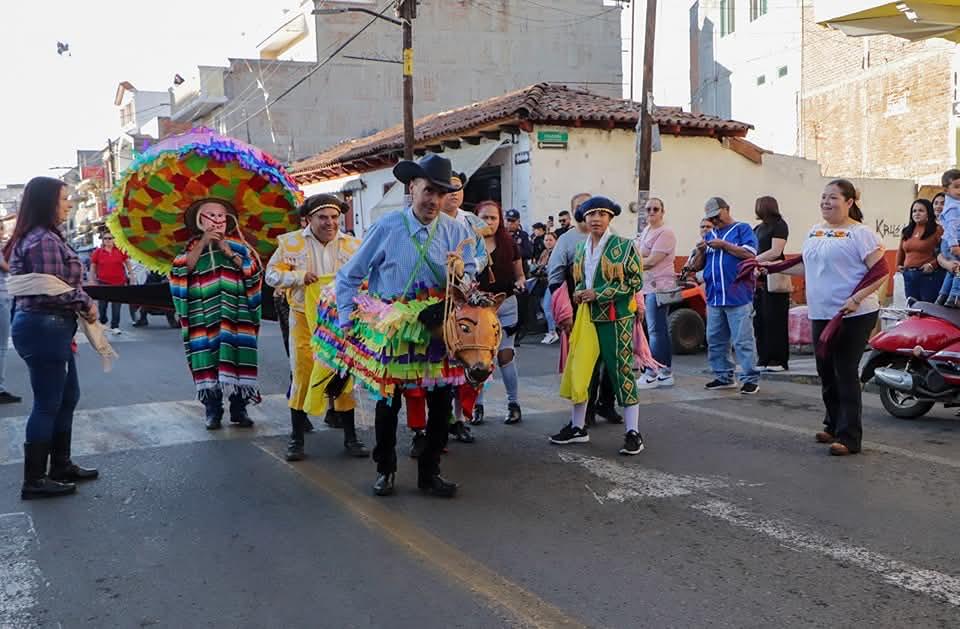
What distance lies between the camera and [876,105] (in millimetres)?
23469

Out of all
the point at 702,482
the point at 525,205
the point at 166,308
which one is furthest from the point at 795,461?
the point at 525,205

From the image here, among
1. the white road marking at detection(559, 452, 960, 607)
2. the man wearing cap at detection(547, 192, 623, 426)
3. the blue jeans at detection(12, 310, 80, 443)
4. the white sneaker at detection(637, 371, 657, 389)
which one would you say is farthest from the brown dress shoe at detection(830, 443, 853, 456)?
the blue jeans at detection(12, 310, 80, 443)

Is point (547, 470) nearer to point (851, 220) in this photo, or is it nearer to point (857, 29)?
point (851, 220)

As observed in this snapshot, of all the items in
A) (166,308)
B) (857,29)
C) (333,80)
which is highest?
(333,80)

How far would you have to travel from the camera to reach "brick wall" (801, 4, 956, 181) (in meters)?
21.5

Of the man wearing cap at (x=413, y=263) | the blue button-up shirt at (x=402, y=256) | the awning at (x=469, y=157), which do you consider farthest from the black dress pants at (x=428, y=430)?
the awning at (x=469, y=157)

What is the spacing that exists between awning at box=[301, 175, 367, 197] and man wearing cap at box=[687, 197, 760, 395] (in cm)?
1953

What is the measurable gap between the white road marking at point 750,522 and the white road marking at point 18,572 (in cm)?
290

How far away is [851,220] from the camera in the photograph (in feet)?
21.1

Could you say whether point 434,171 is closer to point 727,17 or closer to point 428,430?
point 428,430

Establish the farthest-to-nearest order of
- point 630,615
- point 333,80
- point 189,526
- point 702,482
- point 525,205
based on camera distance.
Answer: point 333,80 → point 525,205 → point 702,482 → point 189,526 → point 630,615

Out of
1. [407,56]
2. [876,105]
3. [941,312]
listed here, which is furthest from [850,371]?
[876,105]

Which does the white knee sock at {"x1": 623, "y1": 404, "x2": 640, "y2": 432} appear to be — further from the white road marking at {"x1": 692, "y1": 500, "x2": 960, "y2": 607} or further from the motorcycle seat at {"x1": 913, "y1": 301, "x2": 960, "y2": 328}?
the motorcycle seat at {"x1": 913, "y1": 301, "x2": 960, "y2": 328}

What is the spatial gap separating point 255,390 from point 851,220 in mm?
4558
